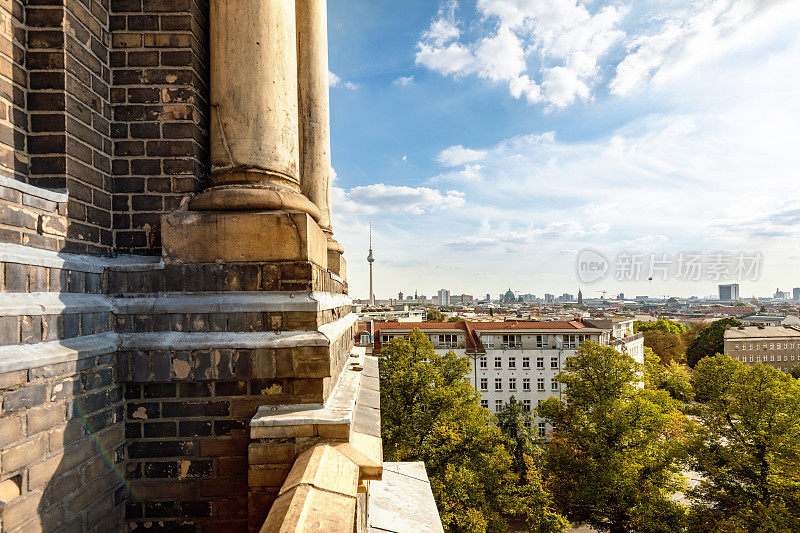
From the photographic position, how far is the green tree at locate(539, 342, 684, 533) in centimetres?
1412

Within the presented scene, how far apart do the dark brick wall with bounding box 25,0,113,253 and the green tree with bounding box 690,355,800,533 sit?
57.4 ft

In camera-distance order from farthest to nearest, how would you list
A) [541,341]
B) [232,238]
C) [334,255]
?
[541,341] < [334,255] < [232,238]

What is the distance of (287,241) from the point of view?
3.12 metres

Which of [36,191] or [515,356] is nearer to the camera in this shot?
[36,191]

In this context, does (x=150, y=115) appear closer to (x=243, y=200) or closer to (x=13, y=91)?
(x=13, y=91)

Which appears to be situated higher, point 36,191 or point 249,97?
point 249,97

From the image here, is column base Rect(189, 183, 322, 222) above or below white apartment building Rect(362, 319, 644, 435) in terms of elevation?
above

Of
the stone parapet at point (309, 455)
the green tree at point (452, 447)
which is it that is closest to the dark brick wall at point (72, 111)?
the stone parapet at point (309, 455)

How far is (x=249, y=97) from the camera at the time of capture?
333 cm

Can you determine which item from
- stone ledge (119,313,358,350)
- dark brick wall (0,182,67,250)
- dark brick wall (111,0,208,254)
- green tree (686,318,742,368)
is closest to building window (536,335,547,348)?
green tree (686,318,742,368)

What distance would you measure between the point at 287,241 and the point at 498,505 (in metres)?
17.0

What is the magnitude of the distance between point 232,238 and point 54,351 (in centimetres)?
131

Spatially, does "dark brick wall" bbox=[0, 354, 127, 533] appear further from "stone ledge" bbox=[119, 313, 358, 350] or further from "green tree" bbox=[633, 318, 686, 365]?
"green tree" bbox=[633, 318, 686, 365]

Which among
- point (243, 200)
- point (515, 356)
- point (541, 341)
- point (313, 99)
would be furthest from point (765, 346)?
point (243, 200)
